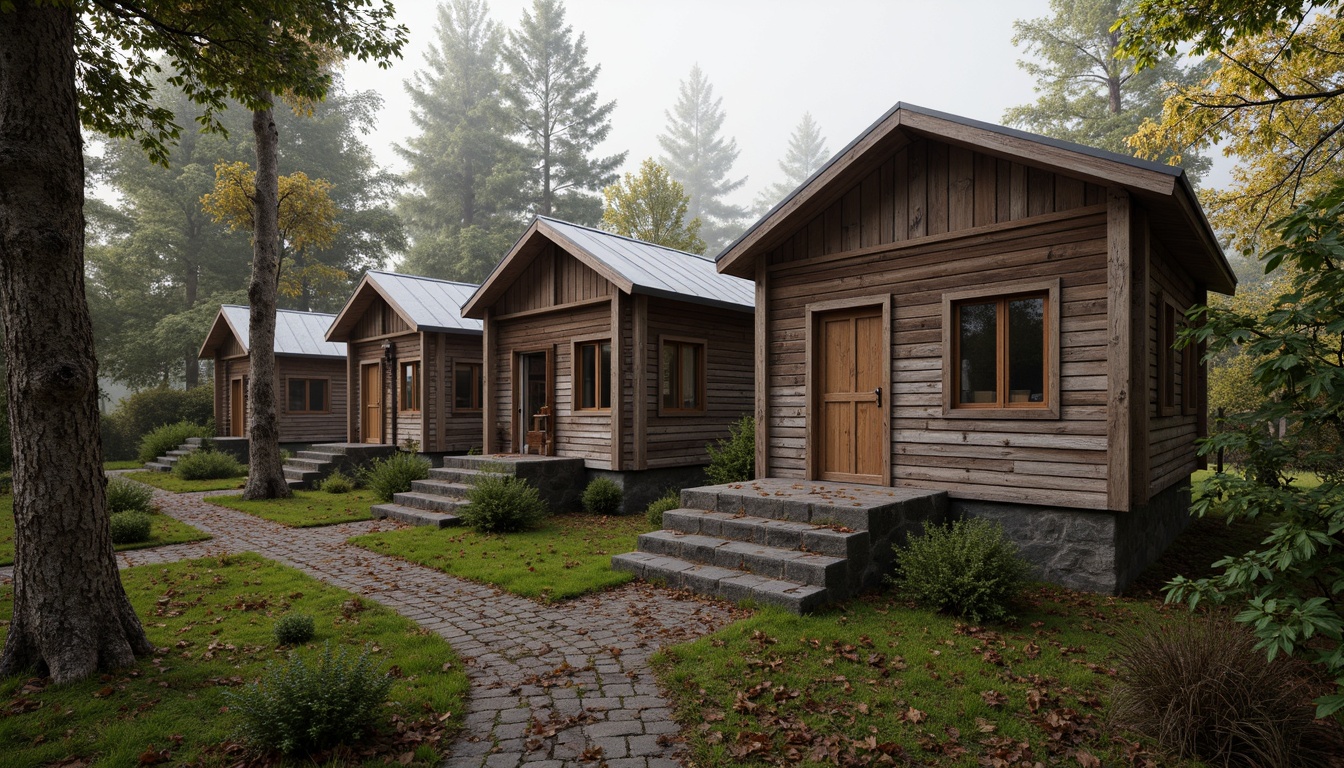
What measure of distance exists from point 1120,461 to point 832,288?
393 cm

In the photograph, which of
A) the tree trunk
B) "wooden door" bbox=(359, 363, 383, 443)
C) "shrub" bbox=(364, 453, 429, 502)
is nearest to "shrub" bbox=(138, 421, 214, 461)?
"wooden door" bbox=(359, 363, 383, 443)

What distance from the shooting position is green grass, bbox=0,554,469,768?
3.68m

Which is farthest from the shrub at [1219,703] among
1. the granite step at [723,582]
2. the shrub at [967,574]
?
the granite step at [723,582]

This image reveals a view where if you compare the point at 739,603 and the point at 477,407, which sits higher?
the point at 477,407

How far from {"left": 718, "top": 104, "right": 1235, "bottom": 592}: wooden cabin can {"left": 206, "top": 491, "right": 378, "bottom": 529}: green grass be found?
7.38 metres

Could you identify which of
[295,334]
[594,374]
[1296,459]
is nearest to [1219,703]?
[1296,459]

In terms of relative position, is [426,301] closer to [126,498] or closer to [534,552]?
[126,498]

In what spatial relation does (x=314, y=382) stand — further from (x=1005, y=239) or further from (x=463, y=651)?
(x=1005, y=239)

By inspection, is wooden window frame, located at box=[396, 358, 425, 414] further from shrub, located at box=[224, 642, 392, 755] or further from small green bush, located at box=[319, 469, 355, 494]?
shrub, located at box=[224, 642, 392, 755]

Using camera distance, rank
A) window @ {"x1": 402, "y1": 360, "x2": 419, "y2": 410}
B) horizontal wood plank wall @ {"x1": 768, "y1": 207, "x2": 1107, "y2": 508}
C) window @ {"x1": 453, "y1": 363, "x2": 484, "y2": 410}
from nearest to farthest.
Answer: horizontal wood plank wall @ {"x1": 768, "y1": 207, "x2": 1107, "y2": 508} < window @ {"x1": 453, "y1": 363, "x2": 484, "y2": 410} < window @ {"x1": 402, "y1": 360, "x2": 419, "y2": 410}

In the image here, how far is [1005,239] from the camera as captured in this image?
7746 mm

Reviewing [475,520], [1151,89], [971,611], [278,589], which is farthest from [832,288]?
[1151,89]

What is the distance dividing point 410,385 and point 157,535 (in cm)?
786

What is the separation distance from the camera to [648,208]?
2541 cm
